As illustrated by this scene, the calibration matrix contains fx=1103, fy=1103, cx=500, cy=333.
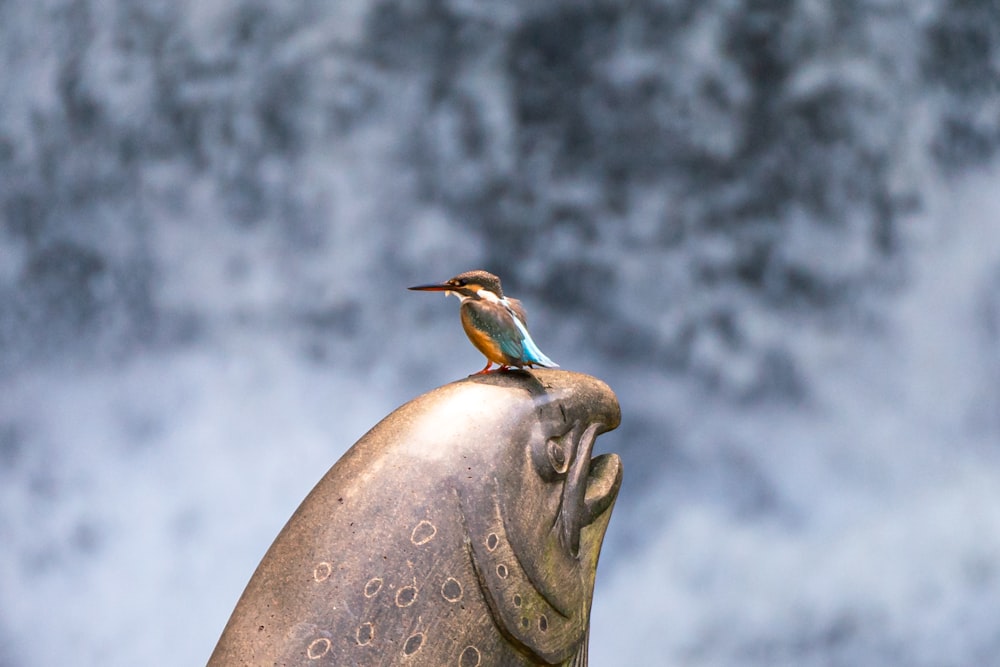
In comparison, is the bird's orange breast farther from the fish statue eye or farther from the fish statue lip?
the fish statue eye

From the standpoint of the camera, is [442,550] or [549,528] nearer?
[442,550]

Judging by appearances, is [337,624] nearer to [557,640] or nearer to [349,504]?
[349,504]

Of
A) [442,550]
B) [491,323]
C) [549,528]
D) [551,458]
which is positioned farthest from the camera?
[491,323]

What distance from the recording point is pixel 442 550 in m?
3.74

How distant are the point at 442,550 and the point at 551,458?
2.11 ft

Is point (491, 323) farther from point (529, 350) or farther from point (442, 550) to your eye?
point (442, 550)

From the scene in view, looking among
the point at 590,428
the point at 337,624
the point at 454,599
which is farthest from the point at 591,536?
the point at 337,624

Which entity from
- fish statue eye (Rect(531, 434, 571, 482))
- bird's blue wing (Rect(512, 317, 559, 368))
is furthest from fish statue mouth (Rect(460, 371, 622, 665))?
bird's blue wing (Rect(512, 317, 559, 368))

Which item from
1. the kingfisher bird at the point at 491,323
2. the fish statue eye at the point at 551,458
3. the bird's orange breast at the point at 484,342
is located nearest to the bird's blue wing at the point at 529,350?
the kingfisher bird at the point at 491,323

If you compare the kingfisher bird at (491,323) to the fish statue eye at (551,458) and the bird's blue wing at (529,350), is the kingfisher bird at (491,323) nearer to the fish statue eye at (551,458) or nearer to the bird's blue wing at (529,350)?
the bird's blue wing at (529,350)

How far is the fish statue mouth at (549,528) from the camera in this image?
3777 millimetres

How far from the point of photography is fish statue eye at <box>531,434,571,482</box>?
4.12 m

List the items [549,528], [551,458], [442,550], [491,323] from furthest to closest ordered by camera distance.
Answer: [491,323], [551,458], [549,528], [442,550]

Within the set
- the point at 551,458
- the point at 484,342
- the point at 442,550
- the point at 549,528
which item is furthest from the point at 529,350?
the point at 442,550
